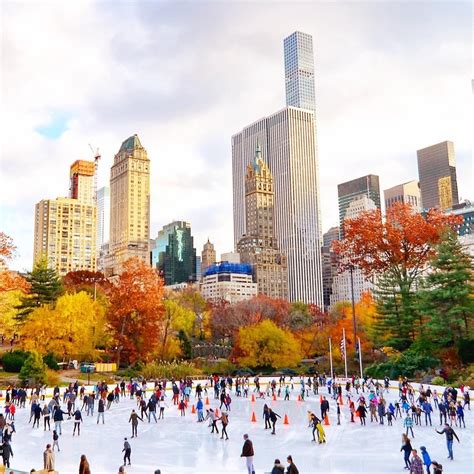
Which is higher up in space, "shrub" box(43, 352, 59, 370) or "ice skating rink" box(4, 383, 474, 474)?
Result: "shrub" box(43, 352, 59, 370)

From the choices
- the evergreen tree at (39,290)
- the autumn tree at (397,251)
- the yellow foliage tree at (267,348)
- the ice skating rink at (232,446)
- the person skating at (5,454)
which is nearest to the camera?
the person skating at (5,454)

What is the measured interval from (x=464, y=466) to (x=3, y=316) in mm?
51024

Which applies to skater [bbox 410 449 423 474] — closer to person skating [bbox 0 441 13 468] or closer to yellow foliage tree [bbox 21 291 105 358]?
person skating [bbox 0 441 13 468]

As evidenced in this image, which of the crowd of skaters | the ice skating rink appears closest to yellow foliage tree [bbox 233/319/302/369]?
the crowd of skaters

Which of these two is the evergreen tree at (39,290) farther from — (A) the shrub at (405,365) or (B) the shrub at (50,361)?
(A) the shrub at (405,365)

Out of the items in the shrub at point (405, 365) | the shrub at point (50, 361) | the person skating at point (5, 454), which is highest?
the shrub at point (50, 361)

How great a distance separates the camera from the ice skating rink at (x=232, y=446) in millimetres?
18141

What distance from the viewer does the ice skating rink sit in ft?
59.5

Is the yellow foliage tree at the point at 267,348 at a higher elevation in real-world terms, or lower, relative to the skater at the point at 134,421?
higher

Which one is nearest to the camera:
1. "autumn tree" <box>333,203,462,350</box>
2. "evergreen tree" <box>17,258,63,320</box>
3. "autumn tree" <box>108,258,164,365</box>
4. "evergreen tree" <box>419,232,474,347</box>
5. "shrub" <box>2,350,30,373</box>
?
"evergreen tree" <box>419,232,474,347</box>

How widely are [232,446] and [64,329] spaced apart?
3597 cm

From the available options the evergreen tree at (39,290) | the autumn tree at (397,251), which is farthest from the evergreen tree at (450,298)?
the evergreen tree at (39,290)

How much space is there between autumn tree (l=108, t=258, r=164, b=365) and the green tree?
49.7ft

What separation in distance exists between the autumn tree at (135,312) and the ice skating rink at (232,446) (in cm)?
2800
